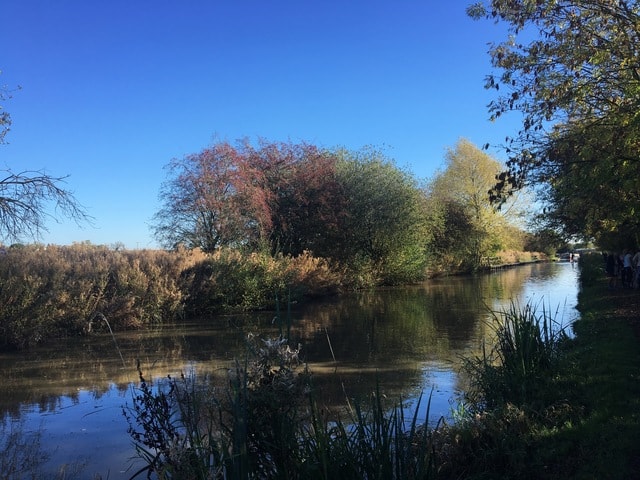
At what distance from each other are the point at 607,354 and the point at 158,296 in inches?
524

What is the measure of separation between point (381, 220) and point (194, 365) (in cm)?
2399

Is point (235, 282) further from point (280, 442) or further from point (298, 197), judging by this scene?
point (280, 442)

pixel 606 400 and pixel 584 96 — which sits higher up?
pixel 584 96

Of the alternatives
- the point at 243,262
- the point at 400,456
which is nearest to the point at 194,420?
the point at 400,456

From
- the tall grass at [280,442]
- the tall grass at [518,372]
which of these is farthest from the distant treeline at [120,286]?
the tall grass at [280,442]

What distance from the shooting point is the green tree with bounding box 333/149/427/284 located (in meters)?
32.4

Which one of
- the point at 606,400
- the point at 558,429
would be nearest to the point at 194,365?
the point at 558,429

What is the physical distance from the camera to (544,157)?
35.5 feet

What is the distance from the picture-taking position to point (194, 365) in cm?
1042

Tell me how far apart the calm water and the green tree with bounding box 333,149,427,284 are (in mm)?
13854

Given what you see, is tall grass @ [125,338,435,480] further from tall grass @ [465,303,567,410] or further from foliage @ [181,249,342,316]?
foliage @ [181,249,342,316]

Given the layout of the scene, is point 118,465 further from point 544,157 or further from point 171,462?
point 544,157

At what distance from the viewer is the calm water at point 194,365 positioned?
6.69 metres

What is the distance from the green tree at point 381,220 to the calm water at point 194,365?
13.9m
